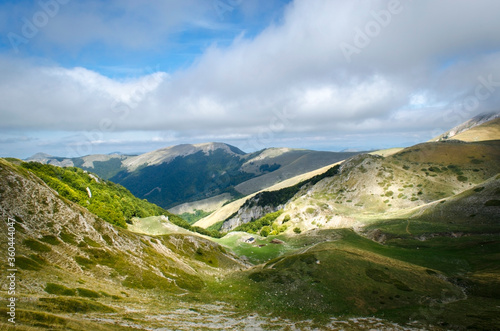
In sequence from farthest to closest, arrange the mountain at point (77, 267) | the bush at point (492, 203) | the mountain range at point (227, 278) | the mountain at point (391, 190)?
1. the mountain at point (391, 190)
2. the bush at point (492, 203)
3. the mountain range at point (227, 278)
4. the mountain at point (77, 267)

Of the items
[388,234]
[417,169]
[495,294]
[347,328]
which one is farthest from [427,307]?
[417,169]

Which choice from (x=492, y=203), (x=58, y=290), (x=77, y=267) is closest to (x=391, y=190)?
(x=492, y=203)

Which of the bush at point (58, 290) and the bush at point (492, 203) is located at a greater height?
the bush at point (58, 290)

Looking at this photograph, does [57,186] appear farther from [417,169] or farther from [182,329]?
[417,169]

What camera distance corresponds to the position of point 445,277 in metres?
50.3

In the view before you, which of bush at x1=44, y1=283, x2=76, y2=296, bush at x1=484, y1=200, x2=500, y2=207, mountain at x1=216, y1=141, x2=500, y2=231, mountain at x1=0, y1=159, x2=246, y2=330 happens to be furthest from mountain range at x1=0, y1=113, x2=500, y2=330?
mountain at x1=216, y1=141, x2=500, y2=231

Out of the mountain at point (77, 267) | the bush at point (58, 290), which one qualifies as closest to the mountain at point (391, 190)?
the mountain at point (77, 267)

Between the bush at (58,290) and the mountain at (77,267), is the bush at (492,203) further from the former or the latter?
the bush at (58,290)

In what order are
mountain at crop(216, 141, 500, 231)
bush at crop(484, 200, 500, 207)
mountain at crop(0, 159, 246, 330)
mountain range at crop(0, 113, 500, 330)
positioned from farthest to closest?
mountain at crop(216, 141, 500, 231) → bush at crop(484, 200, 500, 207) → mountain range at crop(0, 113, 500, 330) → mountain at crop(0, 159, 246, 330)

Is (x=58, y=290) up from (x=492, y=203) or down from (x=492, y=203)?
up

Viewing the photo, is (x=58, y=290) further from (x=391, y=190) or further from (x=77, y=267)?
(x=391, y=190)

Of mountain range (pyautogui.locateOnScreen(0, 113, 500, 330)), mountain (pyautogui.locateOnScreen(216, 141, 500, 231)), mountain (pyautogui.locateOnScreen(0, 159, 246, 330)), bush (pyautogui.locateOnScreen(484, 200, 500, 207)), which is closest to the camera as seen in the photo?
mountain (pyautogui.locateOnScreen(0, 159, 246, 330))

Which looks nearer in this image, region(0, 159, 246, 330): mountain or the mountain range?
region(0, 159, 246, 330): mountain

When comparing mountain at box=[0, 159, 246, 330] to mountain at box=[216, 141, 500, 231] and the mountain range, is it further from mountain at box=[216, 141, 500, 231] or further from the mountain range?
mountain at box=[216, 141, 500, 231]
